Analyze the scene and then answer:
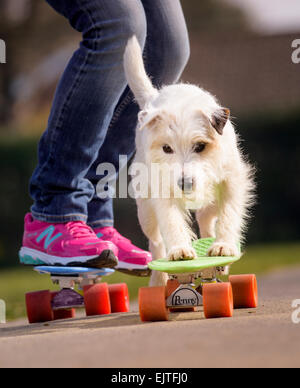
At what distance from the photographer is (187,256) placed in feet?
12.6

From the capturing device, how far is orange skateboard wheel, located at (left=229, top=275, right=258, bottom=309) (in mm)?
4086

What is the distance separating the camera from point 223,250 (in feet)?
13.0

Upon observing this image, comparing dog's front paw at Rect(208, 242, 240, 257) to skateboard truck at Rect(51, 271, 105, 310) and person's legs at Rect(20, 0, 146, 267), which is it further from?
skateboard truck at Rect(51, 271, 105, 310)

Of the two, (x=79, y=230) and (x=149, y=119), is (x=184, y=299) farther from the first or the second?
(x=149, y=119)

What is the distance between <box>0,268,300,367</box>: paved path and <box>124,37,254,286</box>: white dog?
0.47m

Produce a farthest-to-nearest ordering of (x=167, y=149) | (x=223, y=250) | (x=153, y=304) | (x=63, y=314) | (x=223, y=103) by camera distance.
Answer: (x=223, y=103) → (x=63, y=314) → (x=167, y=149) → (x=223, y=250) → (x=153, y=304)

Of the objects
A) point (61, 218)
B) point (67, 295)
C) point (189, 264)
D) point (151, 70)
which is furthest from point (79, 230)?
point (151, 70)

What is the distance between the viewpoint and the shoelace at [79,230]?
419cm

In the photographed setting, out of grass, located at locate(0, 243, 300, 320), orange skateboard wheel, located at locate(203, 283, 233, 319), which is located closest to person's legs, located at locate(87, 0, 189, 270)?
orange skateboard wheel, located at locate(203, 283, 233, 319)

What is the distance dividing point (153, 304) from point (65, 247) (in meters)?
0.66

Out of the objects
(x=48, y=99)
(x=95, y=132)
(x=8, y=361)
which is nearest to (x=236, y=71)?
(x=48, y=99)

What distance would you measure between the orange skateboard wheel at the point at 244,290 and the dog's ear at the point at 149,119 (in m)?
0.90
